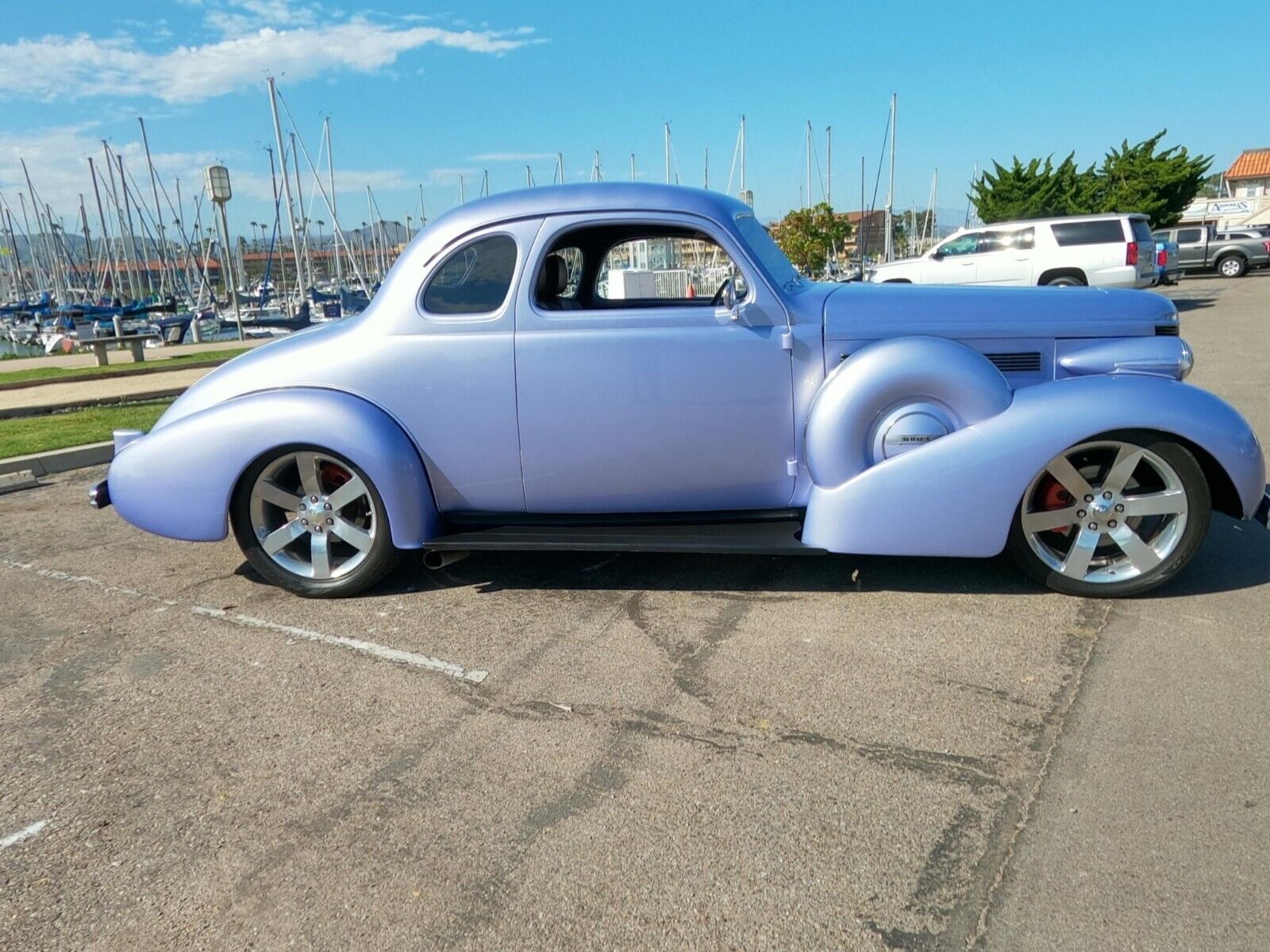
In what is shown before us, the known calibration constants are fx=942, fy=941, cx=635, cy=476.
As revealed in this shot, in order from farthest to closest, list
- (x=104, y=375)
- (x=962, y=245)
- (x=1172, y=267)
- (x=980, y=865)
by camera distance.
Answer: (x=1172, y=267) → (x=962, y=245) → (x=104, y=375) → (x=980, y=865)

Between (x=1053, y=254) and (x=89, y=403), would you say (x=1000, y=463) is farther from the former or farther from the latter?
(x=1053, y=254)

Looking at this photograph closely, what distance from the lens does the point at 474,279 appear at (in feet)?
14.5

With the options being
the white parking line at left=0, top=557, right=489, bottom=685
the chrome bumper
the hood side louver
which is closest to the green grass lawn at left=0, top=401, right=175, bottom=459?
the white parking line at left=0, top=557, right=489, bottom=685

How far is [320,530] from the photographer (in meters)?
4.56

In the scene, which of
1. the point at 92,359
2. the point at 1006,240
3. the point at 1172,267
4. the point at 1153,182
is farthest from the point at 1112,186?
the point at 92,359

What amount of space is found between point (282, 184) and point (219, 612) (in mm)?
27254

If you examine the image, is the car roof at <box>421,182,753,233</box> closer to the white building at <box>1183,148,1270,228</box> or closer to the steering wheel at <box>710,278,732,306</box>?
the steering wheel at <box>710,278,732,306</box>

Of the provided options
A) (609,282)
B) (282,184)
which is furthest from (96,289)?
(609,282)

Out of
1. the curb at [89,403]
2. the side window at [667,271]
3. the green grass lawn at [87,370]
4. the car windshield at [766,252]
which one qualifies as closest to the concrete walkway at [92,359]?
the green grass lawn at [87,370]

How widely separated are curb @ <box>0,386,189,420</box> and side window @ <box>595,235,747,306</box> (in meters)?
7.27

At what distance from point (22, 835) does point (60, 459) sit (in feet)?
20.6

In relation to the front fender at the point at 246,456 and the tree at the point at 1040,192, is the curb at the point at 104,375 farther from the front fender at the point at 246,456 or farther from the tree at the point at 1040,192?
the tree at the point at 1040,192

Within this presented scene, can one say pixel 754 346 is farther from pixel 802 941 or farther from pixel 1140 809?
pixel 802 941

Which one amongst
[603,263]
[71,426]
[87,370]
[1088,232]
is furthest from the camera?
[1088,232]
